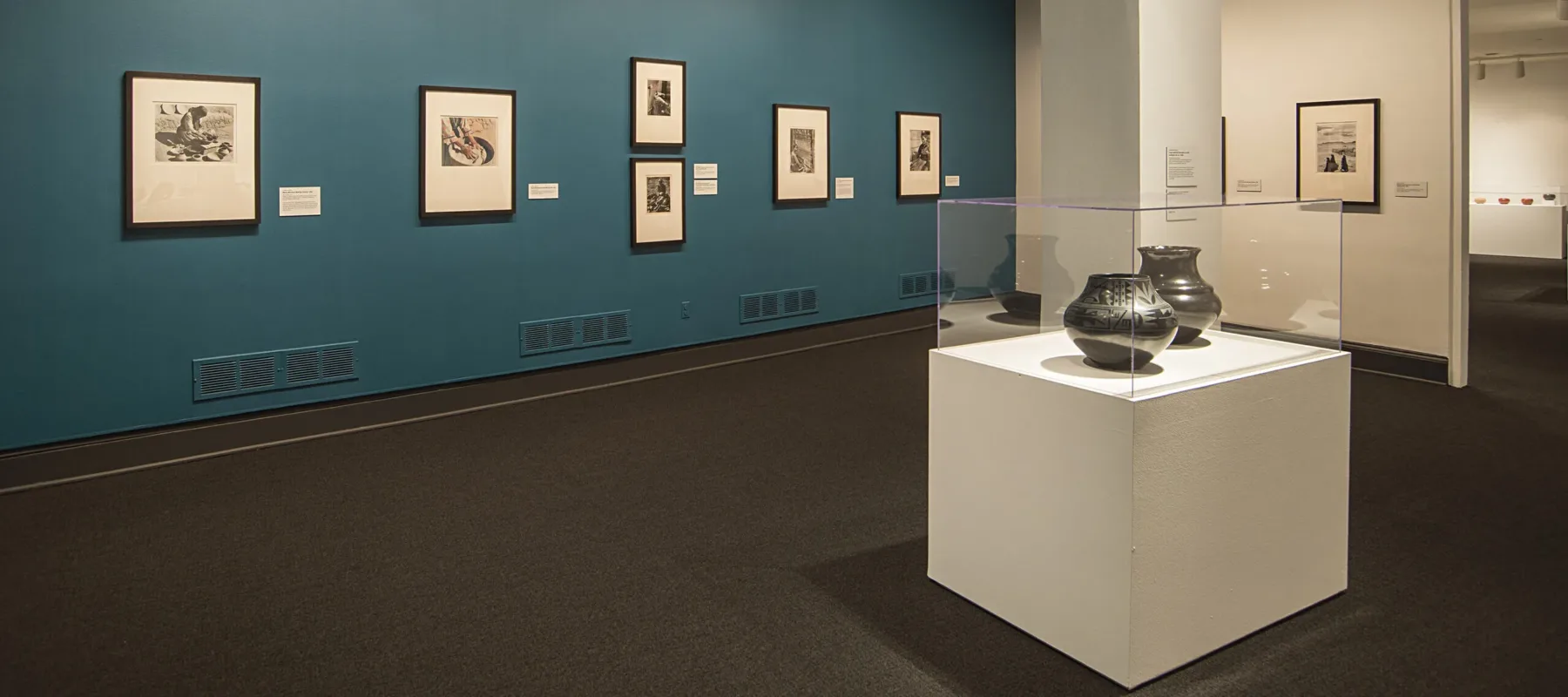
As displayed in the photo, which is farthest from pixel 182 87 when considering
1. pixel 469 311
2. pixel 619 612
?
pixel 619 612

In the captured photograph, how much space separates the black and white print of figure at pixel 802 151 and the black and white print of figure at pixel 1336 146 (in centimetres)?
443

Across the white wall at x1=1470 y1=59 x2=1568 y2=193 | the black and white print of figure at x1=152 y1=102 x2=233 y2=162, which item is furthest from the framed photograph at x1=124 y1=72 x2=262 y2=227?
the white wall at x1=1470 y1=59 x2=1568 y2=193

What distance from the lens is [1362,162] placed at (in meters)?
7.99

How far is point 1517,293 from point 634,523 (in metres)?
13.0

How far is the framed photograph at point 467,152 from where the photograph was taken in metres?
6.86

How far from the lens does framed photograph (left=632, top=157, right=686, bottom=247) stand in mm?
8062

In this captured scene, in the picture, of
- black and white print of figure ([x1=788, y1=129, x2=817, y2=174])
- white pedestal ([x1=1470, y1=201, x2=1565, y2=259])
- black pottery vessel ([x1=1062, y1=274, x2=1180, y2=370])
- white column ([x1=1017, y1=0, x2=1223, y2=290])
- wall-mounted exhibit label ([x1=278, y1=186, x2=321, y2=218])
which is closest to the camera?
Answer: black pottery vessel ([x1=1062, y1=274, x2=1180, y2=370])

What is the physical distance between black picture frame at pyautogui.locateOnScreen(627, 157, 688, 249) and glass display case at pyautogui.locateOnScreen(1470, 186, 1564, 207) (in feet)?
56.3

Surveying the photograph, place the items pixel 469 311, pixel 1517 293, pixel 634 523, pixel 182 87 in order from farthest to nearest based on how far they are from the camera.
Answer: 1. pixel 1517 293
2. pixel 469 311
3. pixel 182 87
4. pixel 634 523

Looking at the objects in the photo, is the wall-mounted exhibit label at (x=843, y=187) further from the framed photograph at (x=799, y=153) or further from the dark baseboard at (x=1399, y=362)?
the dark baseboard at (x=1399, y=362)

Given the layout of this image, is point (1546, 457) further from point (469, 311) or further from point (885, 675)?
point (469, 311)

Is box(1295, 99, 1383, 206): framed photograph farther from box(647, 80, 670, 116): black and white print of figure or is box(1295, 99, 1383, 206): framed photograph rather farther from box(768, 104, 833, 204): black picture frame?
box(647, 80, 670, 116): black and white print of figure

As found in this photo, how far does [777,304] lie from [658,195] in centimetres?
174

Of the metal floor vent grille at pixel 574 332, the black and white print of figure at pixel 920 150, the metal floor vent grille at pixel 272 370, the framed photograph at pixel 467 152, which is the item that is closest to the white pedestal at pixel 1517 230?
the black and white print of figure at pixel 920 150
